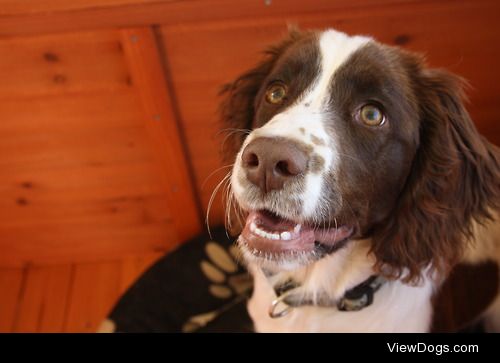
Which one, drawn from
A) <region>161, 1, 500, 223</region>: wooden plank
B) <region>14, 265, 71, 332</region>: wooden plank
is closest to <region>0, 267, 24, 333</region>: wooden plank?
<region>14, 265, 71, 332</region>: wooden plank

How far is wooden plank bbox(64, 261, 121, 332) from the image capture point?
2.34 meters

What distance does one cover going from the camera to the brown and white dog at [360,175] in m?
1.16

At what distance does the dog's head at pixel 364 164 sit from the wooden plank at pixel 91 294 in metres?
1.30

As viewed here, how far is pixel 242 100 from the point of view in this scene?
1.57m

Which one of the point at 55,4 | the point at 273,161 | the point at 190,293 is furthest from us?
the point at 190,293

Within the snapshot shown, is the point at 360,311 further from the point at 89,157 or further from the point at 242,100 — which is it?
the point at 89,157

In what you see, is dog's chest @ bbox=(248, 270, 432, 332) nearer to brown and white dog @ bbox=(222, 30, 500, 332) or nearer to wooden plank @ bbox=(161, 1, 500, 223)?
brown and white dog @ bbox=(222, 30, 500, 332)

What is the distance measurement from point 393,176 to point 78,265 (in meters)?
1.67

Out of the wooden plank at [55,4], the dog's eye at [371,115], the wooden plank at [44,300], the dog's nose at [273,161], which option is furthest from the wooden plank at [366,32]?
the wooden plank at [44,300]

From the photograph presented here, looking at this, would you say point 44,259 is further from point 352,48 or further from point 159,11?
point 352,48

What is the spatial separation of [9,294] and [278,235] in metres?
1.65

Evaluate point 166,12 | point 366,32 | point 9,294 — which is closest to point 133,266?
point 9,294

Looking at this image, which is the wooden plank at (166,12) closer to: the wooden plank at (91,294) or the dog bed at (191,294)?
the dog bed at (191,294)
